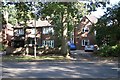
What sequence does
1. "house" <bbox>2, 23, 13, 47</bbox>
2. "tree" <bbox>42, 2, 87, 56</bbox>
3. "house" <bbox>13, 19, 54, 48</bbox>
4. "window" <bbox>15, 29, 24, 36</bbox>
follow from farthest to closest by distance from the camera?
"window" <bbox>15, 29, 24, 36</bbox>, "house" <bbox>13, 19, 54, 48</bbox>, "house" <bbox>2, 23, 13, 47</bbox>, "tree" <bbox>42, 2, 87, 56</bbox>

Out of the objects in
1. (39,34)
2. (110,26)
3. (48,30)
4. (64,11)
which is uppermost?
(64,11)

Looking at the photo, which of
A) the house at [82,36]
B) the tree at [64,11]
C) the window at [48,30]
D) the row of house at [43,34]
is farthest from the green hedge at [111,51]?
the house at [82,36]

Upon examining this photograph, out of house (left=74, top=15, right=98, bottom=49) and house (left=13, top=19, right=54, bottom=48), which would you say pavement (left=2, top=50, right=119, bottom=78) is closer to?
house (left=13, top=19, right=54, bottom=48)

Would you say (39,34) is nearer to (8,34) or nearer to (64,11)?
(8,34)

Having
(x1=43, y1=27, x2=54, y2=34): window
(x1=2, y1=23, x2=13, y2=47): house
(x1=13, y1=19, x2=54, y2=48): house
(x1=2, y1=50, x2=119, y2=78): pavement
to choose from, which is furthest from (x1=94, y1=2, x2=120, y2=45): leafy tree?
(x1=2, y1=23, x2=13, y2=47): house

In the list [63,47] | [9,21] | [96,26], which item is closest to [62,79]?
[63,47]

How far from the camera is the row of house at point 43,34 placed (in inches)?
1341

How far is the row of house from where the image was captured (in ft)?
112

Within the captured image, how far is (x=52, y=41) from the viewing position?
3481 centimetres

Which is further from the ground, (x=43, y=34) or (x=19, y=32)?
(x=19, y=32)

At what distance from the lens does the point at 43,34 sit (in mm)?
36031

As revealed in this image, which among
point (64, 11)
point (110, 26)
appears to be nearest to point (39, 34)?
point (110, 26)

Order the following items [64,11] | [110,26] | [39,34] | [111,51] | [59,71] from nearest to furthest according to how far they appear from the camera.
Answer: [59,71]
[64,11]
[111,51]
[110,26]
[39,34]

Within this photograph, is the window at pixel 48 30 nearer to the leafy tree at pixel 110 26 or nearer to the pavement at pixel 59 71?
the leafy tree at pixel 110 26
